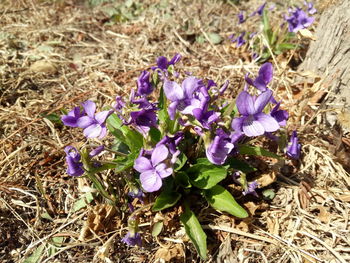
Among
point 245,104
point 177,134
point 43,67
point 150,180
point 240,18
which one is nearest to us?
point 245,104

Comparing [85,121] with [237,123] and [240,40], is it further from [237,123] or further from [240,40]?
[240,40]

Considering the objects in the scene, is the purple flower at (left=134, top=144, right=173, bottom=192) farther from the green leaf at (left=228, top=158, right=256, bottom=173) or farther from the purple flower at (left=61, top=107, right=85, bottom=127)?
the green leaf at (left=228, top=158, right=256, bottom=173)

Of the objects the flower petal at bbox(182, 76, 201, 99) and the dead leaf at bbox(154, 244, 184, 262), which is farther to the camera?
the dead leaf at bbox(154, 244, 184, 262)

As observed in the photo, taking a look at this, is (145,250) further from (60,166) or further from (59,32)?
(59,32)

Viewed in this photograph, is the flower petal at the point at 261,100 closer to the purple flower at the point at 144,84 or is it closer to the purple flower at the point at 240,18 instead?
the purple flower at the point at 144,84

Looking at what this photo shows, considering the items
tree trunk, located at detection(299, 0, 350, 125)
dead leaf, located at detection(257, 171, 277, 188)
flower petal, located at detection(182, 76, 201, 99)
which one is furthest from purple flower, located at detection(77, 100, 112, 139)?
tree trunk, located at detection(299, 0, 350, 125)

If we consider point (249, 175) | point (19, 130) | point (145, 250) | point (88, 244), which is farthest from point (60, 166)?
point (249, 175)

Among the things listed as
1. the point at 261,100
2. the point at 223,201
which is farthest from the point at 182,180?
the point at 261,100
